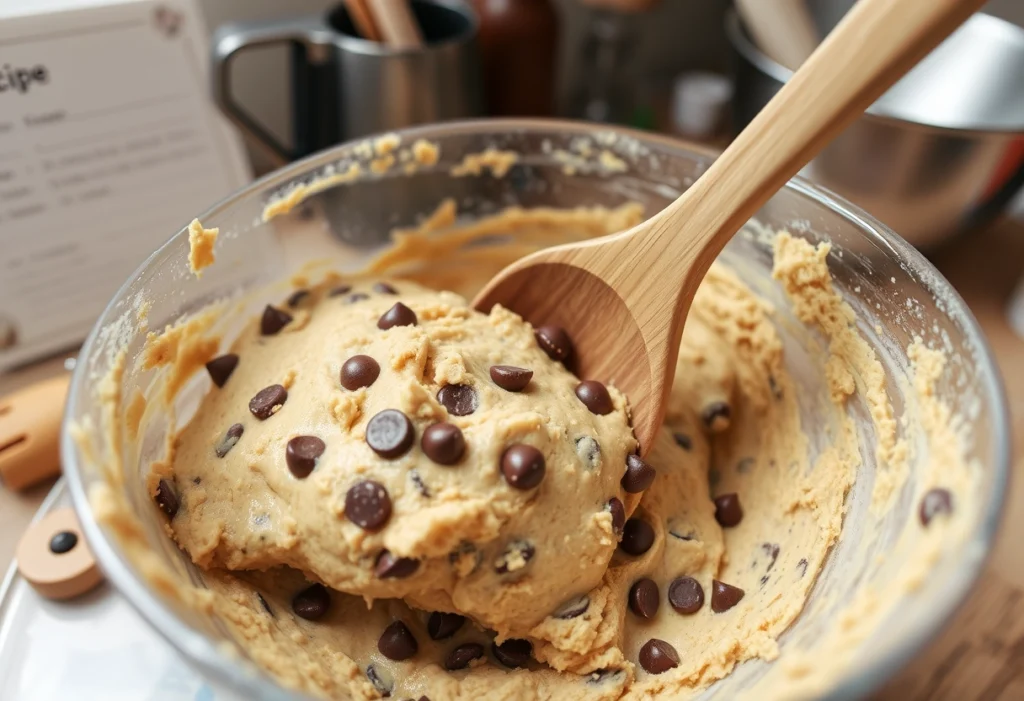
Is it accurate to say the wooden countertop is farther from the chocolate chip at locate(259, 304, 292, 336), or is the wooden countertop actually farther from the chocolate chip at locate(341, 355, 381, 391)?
the chocolate chip at locate(341, 355, 381, 391)

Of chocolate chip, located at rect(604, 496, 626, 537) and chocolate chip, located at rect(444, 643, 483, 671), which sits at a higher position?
chocolate chip, located at rect(604, 496, 626, 537)

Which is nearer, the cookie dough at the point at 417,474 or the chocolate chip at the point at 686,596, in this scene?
the cookie dough at the point at 417,474

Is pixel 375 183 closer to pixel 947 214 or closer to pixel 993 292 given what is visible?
pixel 947 214

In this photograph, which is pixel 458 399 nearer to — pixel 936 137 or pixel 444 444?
pixel 444 444

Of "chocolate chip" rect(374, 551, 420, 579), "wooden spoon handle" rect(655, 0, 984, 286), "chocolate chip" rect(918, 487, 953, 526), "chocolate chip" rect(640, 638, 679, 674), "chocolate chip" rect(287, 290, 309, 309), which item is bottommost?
"chocolate chip" rect(640, 638, 679, 674)

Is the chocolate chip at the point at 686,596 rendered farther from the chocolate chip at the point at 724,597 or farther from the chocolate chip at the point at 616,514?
the chocolate chip at the point at 616,514

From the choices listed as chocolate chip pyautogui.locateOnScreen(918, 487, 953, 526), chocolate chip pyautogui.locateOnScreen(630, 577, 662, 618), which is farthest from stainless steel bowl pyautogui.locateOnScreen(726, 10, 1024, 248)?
chocolate chip pyautogui.locateOnScreen(630, 577, 662, 618)

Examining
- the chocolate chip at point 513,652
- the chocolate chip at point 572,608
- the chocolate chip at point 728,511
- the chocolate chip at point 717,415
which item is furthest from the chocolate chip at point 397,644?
the chocolate chip at point 717,415
